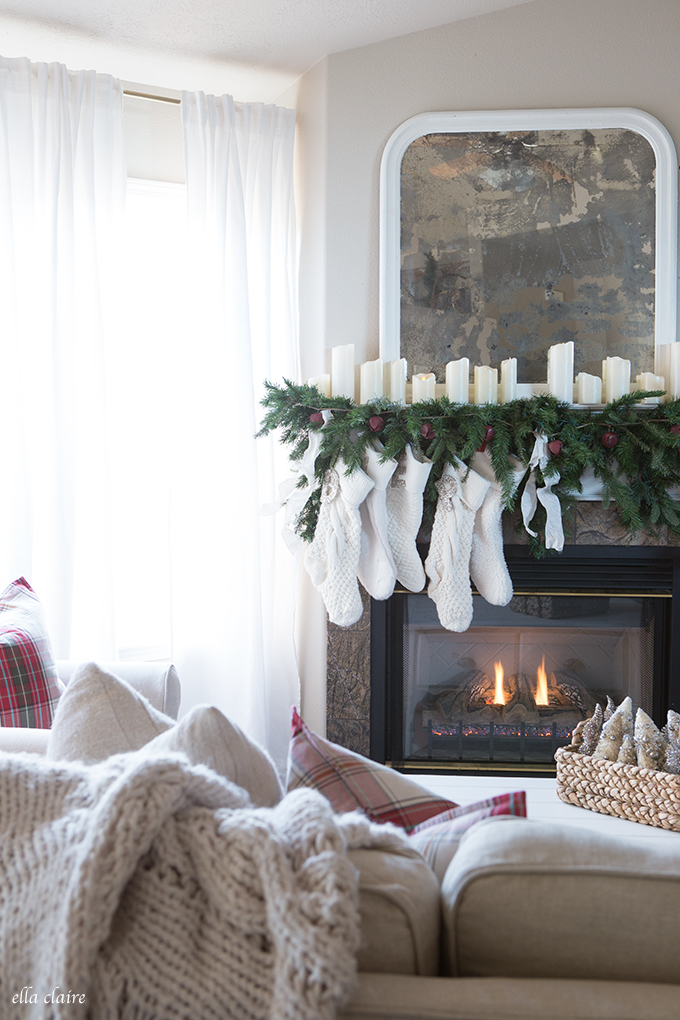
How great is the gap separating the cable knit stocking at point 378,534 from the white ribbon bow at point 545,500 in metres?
0.42

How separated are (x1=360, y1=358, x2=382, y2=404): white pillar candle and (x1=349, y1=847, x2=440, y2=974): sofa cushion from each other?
184cm

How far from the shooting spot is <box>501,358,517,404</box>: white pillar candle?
2.33 metres

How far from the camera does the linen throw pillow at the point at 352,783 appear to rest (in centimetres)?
83

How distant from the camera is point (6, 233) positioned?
2357 mm

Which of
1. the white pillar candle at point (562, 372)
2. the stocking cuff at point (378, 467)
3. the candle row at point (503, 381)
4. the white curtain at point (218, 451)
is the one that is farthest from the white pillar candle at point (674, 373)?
the white curtain at point (218, 451)

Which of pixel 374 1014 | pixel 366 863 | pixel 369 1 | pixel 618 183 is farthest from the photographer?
pixel 618 183

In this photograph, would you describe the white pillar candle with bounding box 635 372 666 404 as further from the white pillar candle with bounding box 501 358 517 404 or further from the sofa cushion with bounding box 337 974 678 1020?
the sofa cushion with bounding box 337 974 678 1020

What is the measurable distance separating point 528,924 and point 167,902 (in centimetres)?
30

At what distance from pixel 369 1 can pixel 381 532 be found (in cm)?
164

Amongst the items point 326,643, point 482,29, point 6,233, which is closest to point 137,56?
point 6,233

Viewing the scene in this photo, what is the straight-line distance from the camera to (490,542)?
2.31 meters

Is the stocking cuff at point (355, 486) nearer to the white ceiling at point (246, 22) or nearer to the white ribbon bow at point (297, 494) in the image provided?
the white ribbon bow at point (297, 494)

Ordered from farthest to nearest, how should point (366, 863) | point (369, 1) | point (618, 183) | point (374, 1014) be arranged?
1. point (618, 183)
2. point (369, 1)
3. point (366, 863)
4. point (374, 1014)

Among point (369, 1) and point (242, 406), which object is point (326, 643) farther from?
point (369, 1)
